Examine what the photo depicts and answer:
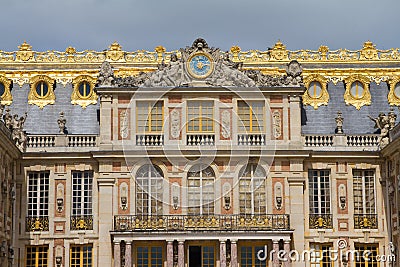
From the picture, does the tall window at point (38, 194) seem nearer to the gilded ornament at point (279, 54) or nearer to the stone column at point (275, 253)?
the stone column at point (275, 253)

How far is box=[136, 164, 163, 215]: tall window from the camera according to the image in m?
46.4

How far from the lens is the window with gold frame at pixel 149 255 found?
Answer: 149 feet

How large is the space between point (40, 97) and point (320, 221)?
15.8 m

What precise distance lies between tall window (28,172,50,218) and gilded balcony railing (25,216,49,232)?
0.49 ft

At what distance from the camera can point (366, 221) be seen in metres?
46.7

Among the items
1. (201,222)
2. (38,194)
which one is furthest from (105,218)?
(201,222)

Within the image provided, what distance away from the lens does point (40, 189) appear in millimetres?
47031

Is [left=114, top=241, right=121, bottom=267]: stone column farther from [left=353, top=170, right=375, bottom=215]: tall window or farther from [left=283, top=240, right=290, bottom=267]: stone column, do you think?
[left=353, top=170, right=375, bottom=215]: tall window

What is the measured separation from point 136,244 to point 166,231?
1.70 metres

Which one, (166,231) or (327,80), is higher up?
(327,80)

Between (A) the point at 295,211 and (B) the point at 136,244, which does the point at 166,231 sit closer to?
(B) the point at 136,244

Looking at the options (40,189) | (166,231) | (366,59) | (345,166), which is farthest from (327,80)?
(40,189)

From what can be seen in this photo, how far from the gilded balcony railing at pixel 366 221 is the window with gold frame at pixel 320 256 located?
1.73 metres

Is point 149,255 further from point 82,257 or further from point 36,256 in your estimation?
point 36,256
